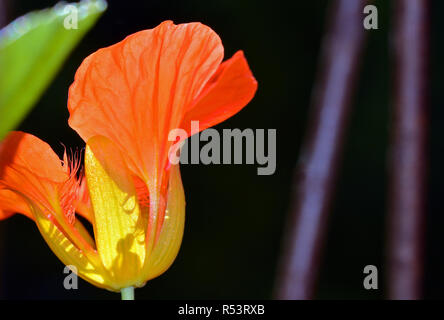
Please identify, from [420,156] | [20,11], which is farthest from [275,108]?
[20,11]

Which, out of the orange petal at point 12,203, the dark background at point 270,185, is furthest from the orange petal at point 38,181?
the dark background at point 270,185

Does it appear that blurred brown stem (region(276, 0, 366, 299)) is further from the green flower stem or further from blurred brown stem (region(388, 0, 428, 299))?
the green flower stem

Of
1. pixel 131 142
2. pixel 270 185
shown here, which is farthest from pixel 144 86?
pixel 270 185

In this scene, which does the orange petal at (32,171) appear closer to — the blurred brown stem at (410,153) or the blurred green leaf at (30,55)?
the blurred green leaf at (30,55)

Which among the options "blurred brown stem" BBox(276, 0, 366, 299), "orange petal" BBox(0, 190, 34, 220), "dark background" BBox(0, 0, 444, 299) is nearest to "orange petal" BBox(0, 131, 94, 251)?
"orange petal" BBox(0, 190, 34, 220)

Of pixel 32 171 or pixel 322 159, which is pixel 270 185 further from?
pixel 32 171

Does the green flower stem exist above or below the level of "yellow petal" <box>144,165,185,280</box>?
below
